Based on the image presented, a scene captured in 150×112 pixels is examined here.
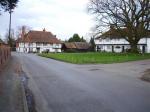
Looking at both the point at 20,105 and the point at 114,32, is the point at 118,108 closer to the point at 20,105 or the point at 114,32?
the point at 20,105

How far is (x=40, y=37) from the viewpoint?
119375 mm

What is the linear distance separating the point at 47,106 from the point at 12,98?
1.83 metres

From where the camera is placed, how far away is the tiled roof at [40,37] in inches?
4606

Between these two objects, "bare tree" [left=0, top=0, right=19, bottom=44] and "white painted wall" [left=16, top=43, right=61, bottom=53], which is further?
"white painted wall" [left=16, top=43, right=61, bottom=53]

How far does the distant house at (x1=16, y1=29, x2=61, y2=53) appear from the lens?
11694 cm

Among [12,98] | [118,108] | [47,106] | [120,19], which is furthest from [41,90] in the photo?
[120,19]

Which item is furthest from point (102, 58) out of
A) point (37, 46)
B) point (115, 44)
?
point (37, 46)

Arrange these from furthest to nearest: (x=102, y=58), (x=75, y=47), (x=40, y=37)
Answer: (x=40, y=37) < (x=75, y=47) < (x=102, y=58)

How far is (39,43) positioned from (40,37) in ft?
9.29

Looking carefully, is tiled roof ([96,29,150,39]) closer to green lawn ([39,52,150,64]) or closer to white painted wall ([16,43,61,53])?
green lawn ([39,52,150,64])

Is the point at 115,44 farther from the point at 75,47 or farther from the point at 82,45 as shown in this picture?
the point at 82,45

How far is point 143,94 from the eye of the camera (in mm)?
12164

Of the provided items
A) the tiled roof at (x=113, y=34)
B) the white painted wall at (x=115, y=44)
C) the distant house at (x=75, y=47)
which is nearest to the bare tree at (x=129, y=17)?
the tiled roof at (x=113, y=34)

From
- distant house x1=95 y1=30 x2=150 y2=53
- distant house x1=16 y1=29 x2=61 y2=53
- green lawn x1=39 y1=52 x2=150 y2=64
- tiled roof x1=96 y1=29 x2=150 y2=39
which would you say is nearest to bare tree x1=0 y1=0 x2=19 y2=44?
green lawn x1=39 y1=52 x2=150 y2=64
